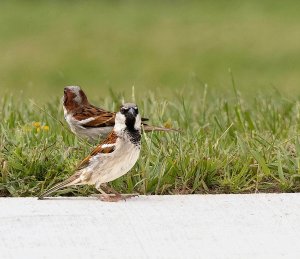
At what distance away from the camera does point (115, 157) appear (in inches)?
273

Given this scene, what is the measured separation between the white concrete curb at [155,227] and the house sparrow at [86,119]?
1262mm

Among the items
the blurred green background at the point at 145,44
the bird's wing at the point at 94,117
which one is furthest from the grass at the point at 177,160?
the blurred green background at the point at 145,44

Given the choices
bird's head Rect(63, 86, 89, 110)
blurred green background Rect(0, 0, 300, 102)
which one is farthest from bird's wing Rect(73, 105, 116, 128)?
blurred green background Rect(0, 0, 300, 102)

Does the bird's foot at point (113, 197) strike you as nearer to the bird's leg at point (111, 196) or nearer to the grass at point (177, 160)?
the bird's leg at point (111, 196)

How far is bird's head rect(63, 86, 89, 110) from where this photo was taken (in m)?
8.76

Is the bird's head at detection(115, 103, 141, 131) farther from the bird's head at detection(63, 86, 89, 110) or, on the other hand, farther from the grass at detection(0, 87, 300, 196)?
the bird's head at detection(63, 86, 89, 110)

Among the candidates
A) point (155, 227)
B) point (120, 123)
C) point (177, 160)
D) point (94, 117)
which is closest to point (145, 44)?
point (94, 117)

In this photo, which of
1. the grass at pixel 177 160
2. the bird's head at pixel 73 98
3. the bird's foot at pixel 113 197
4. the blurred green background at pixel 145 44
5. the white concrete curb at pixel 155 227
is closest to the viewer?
the white concrete curb at pixel 155 227

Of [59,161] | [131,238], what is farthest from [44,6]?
[131,238]

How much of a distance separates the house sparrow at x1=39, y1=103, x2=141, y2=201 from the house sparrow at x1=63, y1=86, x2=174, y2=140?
111cm

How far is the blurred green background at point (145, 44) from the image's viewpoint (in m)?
16.8

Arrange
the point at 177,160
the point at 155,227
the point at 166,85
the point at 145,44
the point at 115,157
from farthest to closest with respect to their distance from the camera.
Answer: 1. the point at 145,44
2. the point at 166,85
3. the point at 177,160
4. the point at 115,157
5. the point at 155,227

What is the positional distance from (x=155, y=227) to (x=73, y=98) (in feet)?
8.22

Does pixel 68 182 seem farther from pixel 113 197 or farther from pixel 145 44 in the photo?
pixel 145 44
